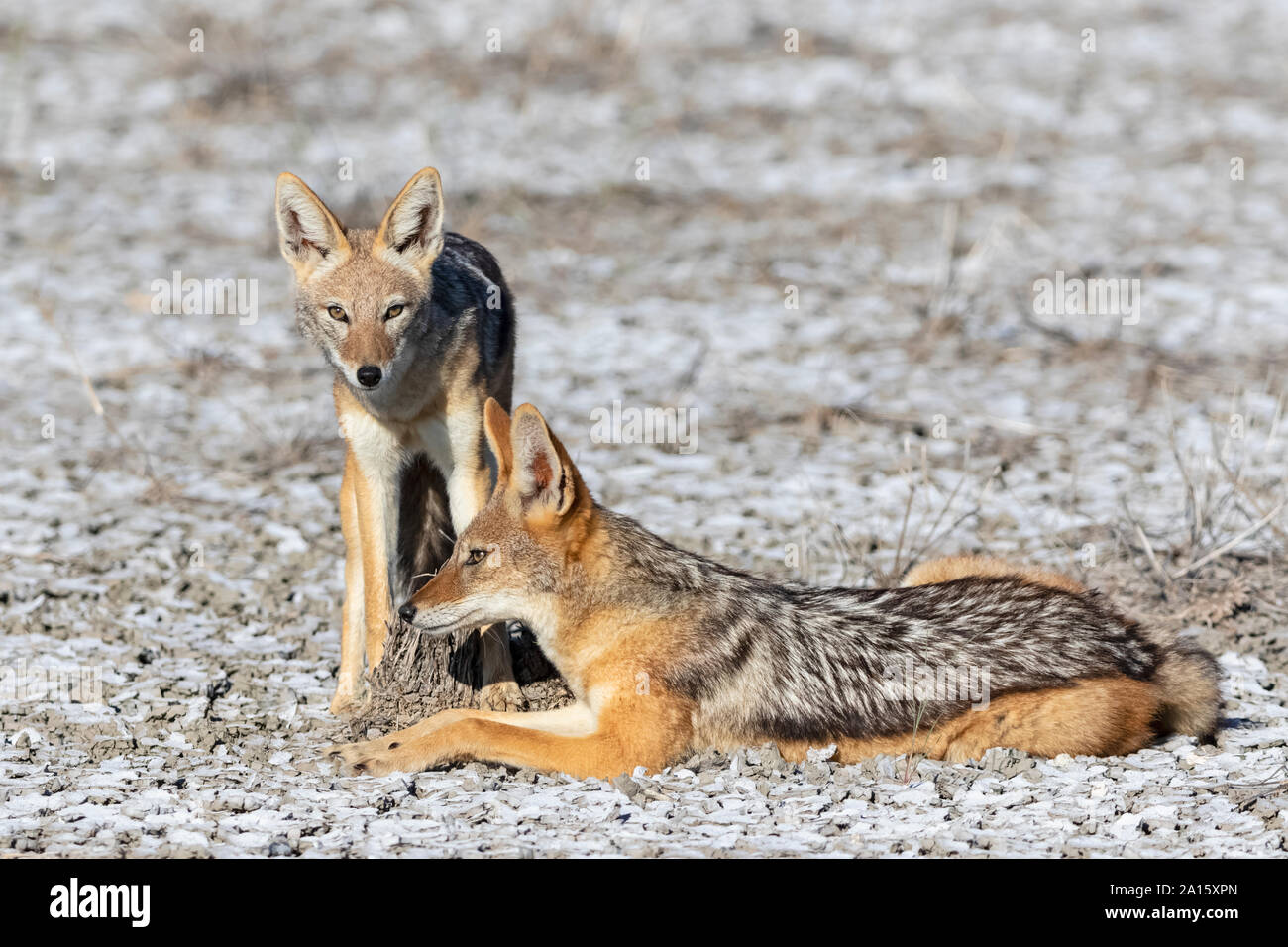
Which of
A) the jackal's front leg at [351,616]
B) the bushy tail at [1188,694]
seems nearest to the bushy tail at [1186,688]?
the bushy tail at [1188,694]

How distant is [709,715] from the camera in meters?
5.61

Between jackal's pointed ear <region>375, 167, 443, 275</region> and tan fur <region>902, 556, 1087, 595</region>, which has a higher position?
jackal's pointed ear <region>375, 167, 443, 275</region>

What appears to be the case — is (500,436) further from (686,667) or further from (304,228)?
(304,228)

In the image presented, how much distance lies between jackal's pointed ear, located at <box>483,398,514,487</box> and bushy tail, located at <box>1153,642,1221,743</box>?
280 centimetres

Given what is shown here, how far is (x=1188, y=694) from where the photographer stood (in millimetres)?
5891

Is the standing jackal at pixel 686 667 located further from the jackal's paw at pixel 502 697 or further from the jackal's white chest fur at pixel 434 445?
the jackal's white chest fur at pixel 434 445

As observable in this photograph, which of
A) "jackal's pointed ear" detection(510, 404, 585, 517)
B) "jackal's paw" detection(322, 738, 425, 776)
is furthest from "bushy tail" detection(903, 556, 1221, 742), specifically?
"jackal's paw" detection(322, 738, 425, 776)

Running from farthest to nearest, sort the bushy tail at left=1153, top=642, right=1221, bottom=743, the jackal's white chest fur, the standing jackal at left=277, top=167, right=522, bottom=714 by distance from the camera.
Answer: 1. the jackal's white chest fur
2. the standing jackal at left=277, top=167, right=522, bottom=714
3. the bushy tail at left=1153, top=642, right=1221, bottom=743

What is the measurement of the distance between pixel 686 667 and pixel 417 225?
247 cm

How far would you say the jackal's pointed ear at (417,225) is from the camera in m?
6.46

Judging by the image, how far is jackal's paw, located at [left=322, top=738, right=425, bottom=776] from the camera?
548cm

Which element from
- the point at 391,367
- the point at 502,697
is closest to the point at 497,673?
the point at 502,697

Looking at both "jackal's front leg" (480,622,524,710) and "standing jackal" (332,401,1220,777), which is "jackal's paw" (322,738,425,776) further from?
"jackal's front leg" (480,622,524,710)

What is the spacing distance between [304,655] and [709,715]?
239 cm
